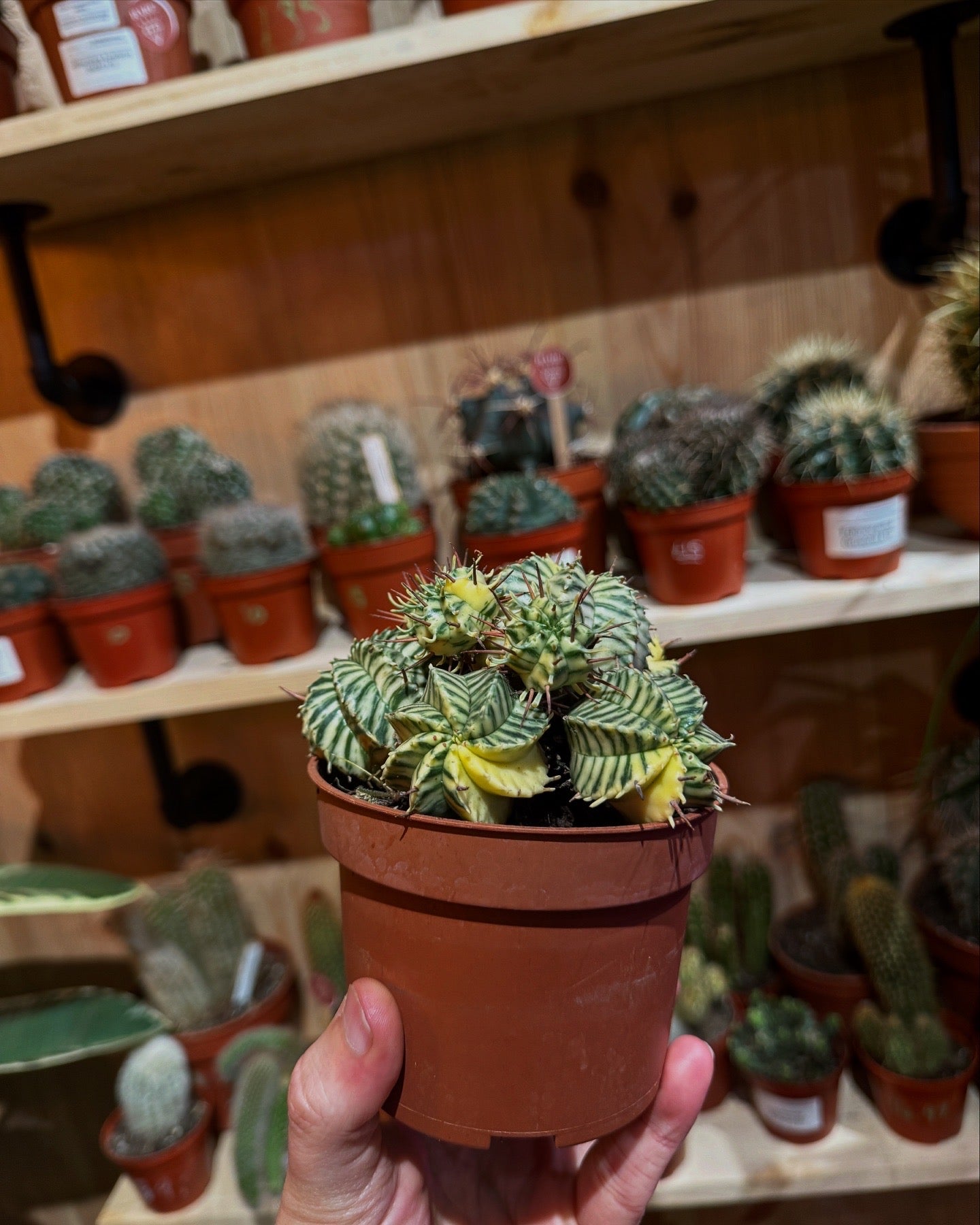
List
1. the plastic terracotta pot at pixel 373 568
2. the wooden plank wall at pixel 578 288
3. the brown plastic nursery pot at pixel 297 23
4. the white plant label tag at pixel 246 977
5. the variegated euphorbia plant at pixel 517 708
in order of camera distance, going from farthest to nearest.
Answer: the white plant label tag at pixel 246 977 < the wooden plank wall at pixel 578 288 < the plastic terracotta pot at pixel 373 568 < the brown plastic nursery pot at pixel 297 23 < the variegated euphorbia plant at pixel 517 708

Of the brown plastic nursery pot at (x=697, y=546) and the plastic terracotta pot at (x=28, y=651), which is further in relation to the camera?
the plastic terracotta pot at (x=28, y=651)

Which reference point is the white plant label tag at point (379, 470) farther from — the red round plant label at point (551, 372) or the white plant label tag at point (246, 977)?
the white plant label tag at point (246, 977)

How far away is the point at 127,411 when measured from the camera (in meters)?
1.09

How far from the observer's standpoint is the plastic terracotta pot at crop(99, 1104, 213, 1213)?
950mm

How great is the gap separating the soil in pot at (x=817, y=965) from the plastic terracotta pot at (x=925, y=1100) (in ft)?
0.27

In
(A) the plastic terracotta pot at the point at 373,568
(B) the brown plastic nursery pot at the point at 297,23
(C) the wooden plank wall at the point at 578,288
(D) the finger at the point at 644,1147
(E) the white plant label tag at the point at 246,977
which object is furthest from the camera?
(E) the white plant label tag at the point at 246,977

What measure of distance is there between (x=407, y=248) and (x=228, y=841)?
0.89m

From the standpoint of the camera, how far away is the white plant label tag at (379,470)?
875 millimetres

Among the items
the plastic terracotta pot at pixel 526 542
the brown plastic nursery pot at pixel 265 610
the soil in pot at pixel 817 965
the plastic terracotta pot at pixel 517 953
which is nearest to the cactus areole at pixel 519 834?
the plastic terracotta pot at pixel 517 953

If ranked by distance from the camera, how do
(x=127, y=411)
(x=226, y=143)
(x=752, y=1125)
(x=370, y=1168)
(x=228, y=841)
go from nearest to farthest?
(x=370, y=1168) < (x=226, y=143) < (x=752, y=1125) < (x=127, y=411) < (x=228, y=841)

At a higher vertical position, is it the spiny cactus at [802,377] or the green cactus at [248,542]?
the spiny cactus at [802,377]

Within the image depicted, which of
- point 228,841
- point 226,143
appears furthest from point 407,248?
point 228,841

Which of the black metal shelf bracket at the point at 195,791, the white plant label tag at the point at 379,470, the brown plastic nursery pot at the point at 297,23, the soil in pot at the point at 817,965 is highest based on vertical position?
the brown plastic nursery pot at the point at 297,23

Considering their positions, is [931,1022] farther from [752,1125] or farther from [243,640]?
[243,640]
